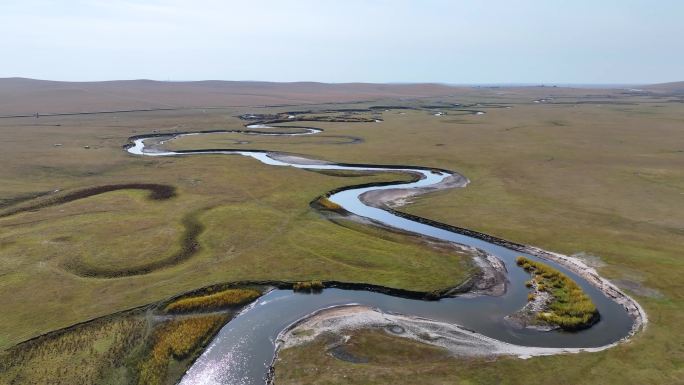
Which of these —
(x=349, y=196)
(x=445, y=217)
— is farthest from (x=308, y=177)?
(x=445, y=217)

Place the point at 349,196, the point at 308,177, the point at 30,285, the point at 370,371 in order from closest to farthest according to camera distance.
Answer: the point at 370,371 < the point at 30,285 < the point at 349,196 < the point at 308,177

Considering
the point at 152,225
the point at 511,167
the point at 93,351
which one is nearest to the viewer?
the point at 93,351

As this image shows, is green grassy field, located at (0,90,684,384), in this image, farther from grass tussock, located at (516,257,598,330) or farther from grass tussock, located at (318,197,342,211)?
grass tussock, located at (516,257,598,330)

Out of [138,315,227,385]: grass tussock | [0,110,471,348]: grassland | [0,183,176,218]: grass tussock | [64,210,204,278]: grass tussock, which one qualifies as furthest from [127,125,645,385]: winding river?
[0,183,176,218]: grass tussock

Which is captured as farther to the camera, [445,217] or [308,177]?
[308,177]

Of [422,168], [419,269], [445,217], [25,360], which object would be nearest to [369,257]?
[419,269]

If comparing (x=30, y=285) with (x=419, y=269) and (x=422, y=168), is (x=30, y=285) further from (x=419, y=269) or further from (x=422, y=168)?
(x=422, y=168)

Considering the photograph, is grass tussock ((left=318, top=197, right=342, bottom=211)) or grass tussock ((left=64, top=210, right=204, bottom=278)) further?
grass tussock ((left=318, top=197, right=342, bottom=211))
